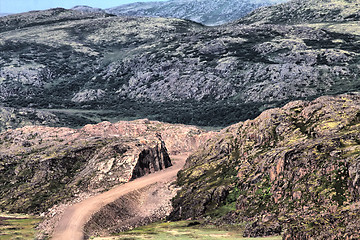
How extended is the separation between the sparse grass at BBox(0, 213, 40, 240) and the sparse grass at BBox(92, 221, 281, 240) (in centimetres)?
1072

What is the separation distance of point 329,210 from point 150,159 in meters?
50.8

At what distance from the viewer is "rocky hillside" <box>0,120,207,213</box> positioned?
79938 mm

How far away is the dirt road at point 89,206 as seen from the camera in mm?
62031

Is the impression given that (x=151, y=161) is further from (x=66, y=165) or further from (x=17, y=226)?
(x=17, y=226)

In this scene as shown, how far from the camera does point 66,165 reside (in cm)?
8925

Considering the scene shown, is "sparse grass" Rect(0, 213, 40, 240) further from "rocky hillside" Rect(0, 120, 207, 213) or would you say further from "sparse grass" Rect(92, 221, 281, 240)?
"sparse grass" Rect(92, 221, 281, 240)

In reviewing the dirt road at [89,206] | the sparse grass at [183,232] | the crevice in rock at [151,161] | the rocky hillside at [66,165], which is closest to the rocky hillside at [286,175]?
the sparse grass at [183,232]

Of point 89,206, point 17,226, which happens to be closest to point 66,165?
point 89,206

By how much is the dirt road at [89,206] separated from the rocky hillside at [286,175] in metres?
7.29

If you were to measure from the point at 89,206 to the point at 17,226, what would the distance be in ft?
34.7

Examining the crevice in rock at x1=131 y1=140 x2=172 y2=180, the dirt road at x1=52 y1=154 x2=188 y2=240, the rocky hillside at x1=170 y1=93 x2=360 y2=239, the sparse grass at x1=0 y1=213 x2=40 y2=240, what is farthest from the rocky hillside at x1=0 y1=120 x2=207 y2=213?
the rocky hillside at x1=170 y1=93 x2=360 y2=239

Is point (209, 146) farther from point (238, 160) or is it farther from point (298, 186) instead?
point (298, 186)

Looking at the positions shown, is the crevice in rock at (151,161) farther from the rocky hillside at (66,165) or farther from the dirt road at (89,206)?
the dirt road at (89,206)

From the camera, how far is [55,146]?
3829 inches
